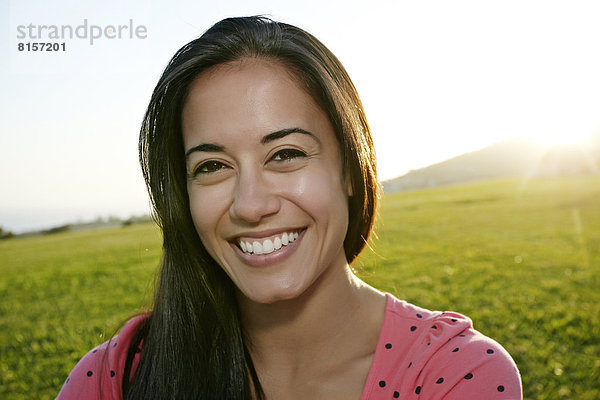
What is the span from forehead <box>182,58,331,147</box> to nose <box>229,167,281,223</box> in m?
0.19

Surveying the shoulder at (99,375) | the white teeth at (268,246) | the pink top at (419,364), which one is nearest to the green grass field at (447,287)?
the shoulder at (99,375)

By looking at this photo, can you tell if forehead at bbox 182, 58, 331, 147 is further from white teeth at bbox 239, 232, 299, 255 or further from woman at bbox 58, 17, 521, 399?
white teeth at bbox 239, 232, 299, 255

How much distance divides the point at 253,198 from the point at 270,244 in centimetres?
24

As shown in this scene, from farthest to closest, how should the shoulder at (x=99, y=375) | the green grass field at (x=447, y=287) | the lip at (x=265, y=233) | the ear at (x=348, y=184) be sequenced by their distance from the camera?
1. the green grass field at (x=447, y=287)
2. the ear at (x=348, y=184)
3. the shoulder at (x=99, y=375)
4. the lip at (x=265, y=233)

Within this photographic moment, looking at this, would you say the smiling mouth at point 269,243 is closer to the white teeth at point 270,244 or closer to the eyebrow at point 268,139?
the white teeth at point 270,244

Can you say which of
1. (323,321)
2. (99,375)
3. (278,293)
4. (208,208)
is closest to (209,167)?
(208,208)

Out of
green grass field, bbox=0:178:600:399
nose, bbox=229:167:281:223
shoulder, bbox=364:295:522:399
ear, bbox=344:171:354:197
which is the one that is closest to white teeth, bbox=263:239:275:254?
nose, bbox=229:167:281:223

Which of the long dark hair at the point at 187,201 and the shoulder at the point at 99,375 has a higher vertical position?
the long dark hair at the point at 187,201

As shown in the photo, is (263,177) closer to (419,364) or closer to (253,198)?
(253,198)

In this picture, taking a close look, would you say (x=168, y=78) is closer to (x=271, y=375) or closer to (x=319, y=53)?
(x=319, y=53)

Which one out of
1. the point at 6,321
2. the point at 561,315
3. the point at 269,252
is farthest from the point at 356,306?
the point at 6,321

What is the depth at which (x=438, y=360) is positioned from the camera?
2221mm

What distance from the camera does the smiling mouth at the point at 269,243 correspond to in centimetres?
232

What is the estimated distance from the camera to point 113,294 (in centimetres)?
1072
